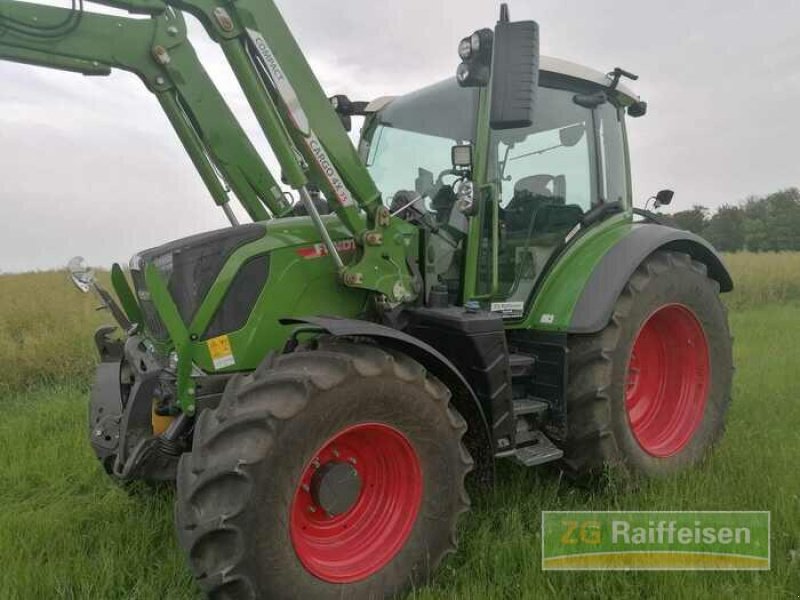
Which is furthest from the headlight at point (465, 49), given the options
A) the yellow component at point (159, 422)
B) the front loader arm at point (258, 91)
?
the yellow component at point (159, 422)

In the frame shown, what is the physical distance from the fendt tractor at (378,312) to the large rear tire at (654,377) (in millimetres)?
15

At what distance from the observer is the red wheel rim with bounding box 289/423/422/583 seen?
2.63 m

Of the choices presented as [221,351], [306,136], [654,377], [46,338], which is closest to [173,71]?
[306,136]

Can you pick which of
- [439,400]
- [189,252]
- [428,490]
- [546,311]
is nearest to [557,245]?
[546,311]

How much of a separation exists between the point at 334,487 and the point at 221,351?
0.83m

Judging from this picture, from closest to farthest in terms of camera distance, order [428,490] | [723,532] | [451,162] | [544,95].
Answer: [428,490] < [723,532] < [451,162] < [544,95]

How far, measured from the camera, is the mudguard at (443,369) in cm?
262

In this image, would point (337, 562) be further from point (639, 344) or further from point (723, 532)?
point (639, 344)

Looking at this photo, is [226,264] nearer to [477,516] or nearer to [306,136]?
[306,136]

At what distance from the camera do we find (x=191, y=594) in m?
2.64

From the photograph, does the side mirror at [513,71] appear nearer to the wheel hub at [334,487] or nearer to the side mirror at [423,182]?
the side mirror at [423,182]

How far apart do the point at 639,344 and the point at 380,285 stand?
201 cm

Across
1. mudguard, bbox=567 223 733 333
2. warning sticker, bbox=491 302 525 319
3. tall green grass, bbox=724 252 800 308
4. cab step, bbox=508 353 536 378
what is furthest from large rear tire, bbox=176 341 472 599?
tall green grass, bbox=724 252 800 308

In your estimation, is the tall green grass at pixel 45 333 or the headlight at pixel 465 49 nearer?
the headlight at pixel 465 49
